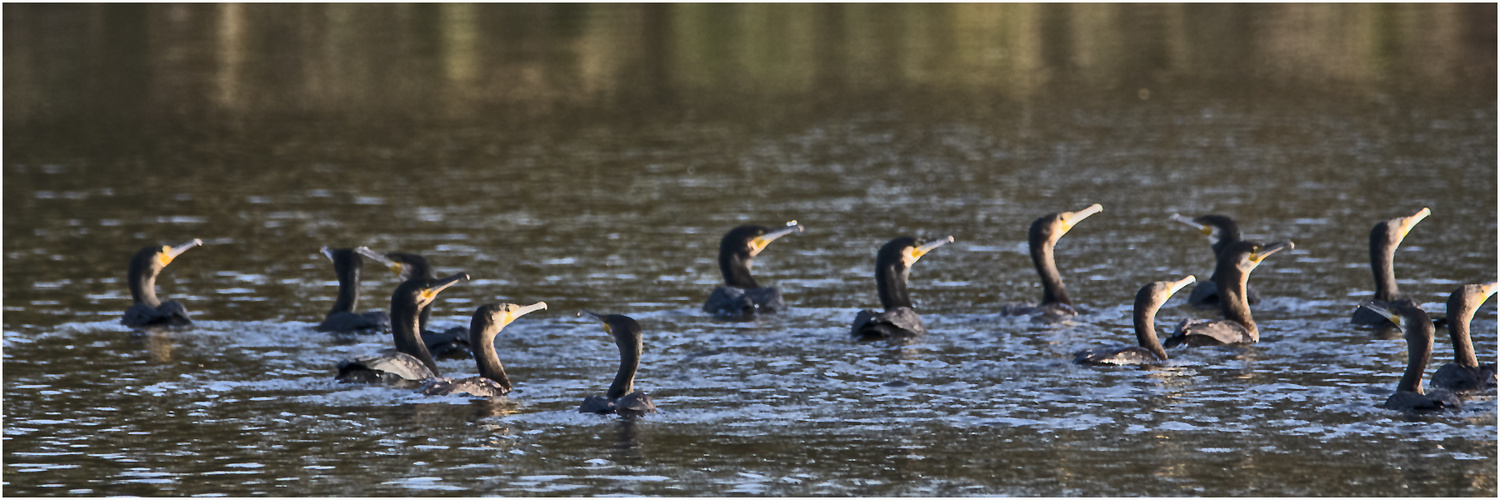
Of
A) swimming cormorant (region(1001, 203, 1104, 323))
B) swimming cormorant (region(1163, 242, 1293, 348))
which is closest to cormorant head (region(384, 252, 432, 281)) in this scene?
swimming cormorant (region(1001, 203, 1104, 323))

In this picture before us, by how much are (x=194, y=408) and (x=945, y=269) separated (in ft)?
31.5

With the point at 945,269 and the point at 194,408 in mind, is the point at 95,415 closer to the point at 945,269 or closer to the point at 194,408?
the point at 194,408

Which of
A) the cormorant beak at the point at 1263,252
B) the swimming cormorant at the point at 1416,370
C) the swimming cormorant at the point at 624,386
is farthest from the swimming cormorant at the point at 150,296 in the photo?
the swimming cormorant at the point at 1416,370

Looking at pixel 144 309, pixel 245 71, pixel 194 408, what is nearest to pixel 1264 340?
pixel 194 408

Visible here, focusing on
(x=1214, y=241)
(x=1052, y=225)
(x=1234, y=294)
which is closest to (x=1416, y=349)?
(x=1234, y=294)

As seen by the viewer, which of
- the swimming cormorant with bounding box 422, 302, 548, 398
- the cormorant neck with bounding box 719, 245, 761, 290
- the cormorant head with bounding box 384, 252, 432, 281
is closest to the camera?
the swimming cormorant with bounding box 422, 302, 548, 398

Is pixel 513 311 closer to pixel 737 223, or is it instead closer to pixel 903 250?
pixel 903 250

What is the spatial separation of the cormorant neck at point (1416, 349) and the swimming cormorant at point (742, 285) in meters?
6.69

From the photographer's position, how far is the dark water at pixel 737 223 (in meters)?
14.3

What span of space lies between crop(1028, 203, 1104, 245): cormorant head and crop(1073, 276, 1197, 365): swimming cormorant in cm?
244

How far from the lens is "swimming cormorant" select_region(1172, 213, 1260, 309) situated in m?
20.8

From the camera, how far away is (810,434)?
14930 millimetres

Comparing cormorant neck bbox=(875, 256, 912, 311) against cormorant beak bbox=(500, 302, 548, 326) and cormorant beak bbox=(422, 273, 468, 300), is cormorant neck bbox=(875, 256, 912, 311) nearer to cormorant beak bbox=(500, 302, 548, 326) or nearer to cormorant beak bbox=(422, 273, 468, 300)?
cormorant beak bbox=(422, 273, 468, 300)

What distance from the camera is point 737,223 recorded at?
2673 cm
